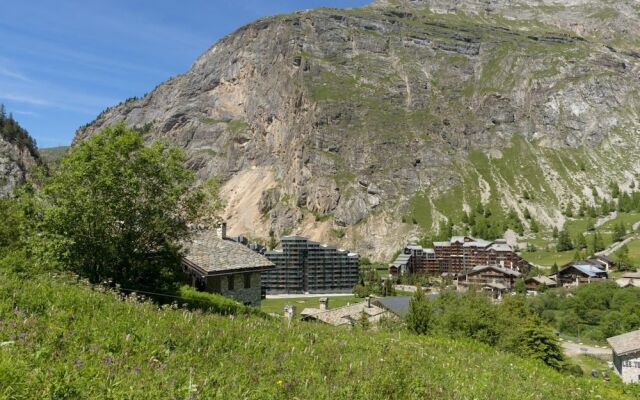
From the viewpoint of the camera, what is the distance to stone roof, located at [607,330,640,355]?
47156 mm

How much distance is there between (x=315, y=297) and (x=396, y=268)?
41.0 meters

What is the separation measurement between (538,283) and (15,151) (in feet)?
588

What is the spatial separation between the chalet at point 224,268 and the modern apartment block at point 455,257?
420 ft

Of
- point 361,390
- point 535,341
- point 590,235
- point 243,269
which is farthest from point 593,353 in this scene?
point 590,235

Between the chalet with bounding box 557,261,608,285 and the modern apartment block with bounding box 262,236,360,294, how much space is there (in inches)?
2474

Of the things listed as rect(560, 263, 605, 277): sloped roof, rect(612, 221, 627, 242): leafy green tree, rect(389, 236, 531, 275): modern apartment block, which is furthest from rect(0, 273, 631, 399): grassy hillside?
rect(612, 221, 627, 242): leafy green tree

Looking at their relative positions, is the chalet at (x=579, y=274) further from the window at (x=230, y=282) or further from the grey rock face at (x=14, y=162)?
the grey rock face at (x=14, y=162)

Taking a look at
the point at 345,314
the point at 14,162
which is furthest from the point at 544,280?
the point at 14,162

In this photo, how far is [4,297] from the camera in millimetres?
9406

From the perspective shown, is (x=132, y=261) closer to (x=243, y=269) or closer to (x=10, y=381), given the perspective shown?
(x=243, y=269)

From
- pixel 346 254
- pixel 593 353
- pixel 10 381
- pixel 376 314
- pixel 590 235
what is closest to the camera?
pixel 10 381

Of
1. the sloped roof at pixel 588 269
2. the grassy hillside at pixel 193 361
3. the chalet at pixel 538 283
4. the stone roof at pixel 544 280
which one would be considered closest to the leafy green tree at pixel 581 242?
the sloped roof at pixel 588 269

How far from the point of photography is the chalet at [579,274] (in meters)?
123

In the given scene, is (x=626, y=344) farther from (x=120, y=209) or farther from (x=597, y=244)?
(x=597, y=244)
